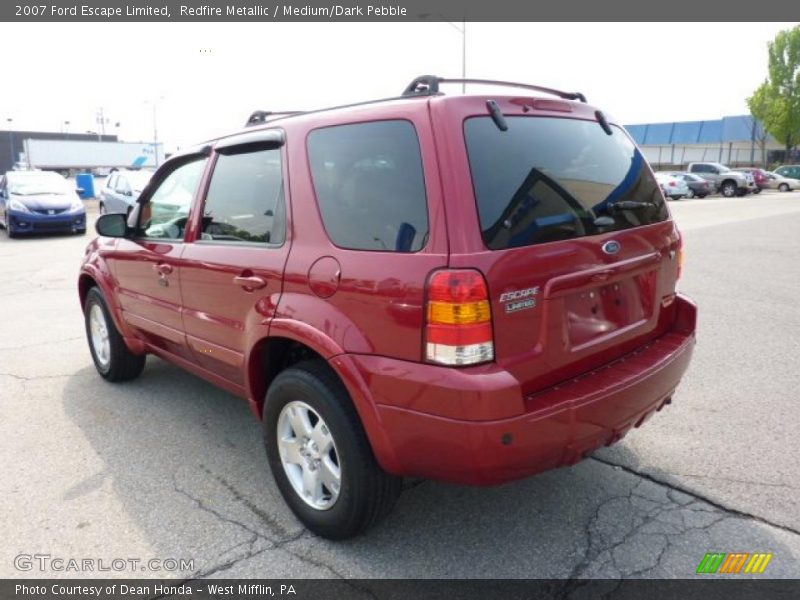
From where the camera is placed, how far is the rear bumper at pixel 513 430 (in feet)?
7.46

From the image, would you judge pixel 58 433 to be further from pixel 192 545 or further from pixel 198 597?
pixel 198 597

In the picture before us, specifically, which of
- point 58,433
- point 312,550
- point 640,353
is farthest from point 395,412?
point 58,433

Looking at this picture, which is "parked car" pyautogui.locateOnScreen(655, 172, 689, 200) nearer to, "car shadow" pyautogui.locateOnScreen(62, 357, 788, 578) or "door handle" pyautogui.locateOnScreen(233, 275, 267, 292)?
"car shadow" pyautogui.locateOnScreen(62, 357, 788, 578)

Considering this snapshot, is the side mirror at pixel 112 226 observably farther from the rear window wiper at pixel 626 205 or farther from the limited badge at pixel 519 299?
the rear window wiper at pixel 626 205

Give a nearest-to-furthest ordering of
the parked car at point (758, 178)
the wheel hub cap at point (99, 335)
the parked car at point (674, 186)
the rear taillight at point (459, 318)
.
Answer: the rear taillight at point (459, 318) < the wheel hub cap at point (99, 335) < the parked car at point (674, 186) < the parked car at point (758, 178)

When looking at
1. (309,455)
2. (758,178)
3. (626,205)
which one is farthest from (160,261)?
(758,178)

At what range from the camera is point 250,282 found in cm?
306

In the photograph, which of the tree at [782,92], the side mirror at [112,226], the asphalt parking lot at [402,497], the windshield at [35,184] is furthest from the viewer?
the tree at [782,92]

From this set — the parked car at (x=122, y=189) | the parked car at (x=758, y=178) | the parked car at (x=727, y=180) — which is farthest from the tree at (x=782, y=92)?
the parked car at (x=122, y=189)

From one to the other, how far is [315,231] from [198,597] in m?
Result: 1.58

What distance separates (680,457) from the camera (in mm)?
3549

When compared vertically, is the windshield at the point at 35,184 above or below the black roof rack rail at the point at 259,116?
below

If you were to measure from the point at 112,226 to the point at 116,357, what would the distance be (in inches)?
44.0

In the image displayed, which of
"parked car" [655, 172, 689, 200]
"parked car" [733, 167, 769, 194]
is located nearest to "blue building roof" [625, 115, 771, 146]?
"parked car" [733, 167, 769, 194]
